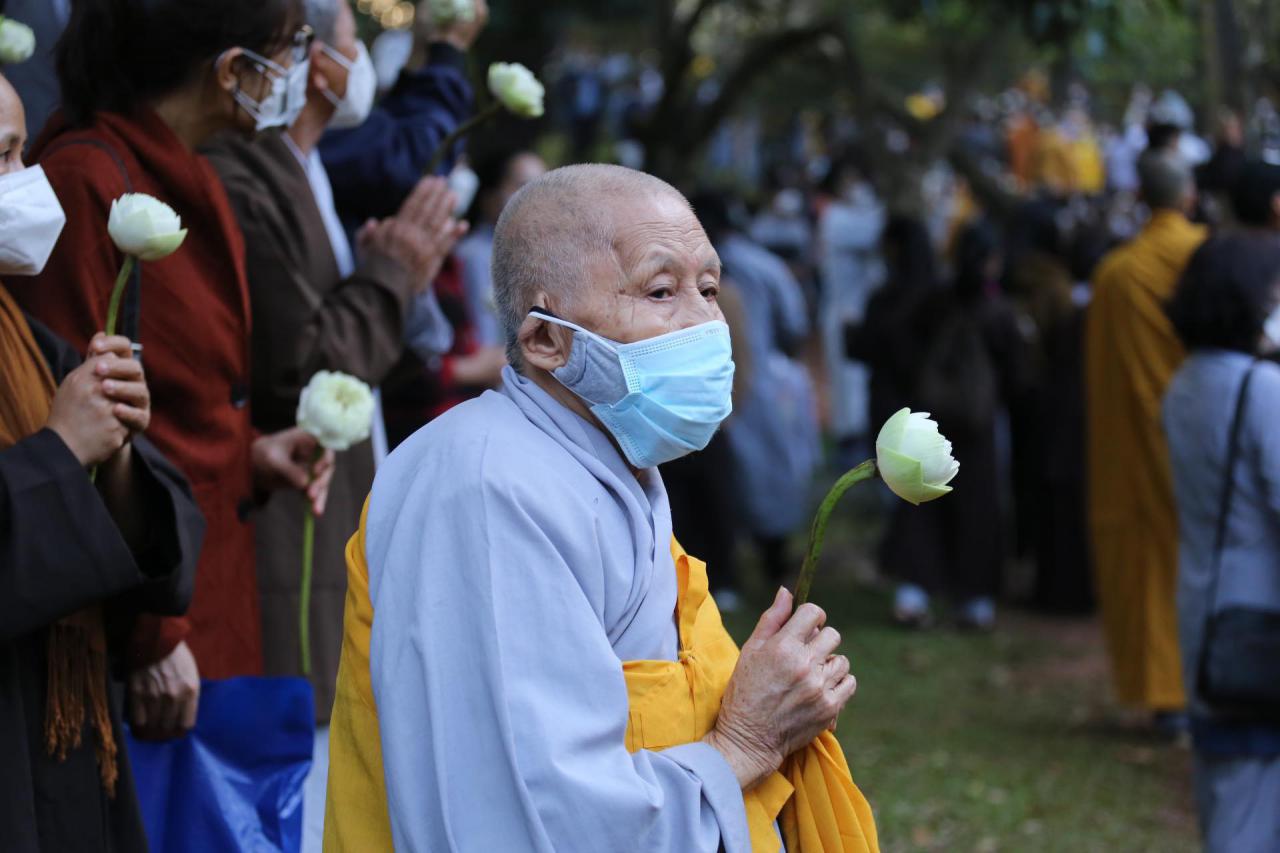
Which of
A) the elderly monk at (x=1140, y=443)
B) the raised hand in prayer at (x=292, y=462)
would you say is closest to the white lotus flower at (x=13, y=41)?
the raised hand in prayer at (x=292, y=462)

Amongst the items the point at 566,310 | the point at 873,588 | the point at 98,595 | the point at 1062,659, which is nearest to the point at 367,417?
the point at 98,595

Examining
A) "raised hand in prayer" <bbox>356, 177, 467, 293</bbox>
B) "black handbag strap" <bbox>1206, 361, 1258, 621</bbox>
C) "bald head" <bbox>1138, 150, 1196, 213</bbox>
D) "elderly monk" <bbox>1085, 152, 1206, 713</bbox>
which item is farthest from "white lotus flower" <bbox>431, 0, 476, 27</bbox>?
"bald head" <bbox>1138, 150, 1196, 213</bbox>

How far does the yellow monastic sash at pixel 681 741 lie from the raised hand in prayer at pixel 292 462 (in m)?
1.03

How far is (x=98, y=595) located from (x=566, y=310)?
2.66 feet

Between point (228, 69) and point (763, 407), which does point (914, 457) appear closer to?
point (228, 69)

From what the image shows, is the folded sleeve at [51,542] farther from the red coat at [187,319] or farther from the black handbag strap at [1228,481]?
the black handbag strap at [1228,481]

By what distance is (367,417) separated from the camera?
10.1ft

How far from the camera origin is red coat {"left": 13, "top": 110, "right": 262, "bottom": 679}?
2834 millimetres

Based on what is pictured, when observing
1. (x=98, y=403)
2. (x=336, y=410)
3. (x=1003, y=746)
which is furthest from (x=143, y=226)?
(x=1003, y=746)

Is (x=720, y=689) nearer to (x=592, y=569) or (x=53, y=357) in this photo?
(x=592, y=569)

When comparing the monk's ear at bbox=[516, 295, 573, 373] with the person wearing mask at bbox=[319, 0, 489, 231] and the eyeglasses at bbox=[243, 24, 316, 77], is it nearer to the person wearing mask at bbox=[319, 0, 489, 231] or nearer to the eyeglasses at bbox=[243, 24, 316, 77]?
the eyeglasses at bbox=[243, 24, 316, 77]

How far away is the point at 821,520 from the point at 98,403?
1.05 metres

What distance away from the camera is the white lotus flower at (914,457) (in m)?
2.10

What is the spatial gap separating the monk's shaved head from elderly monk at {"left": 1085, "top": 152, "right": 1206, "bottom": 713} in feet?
15.8
